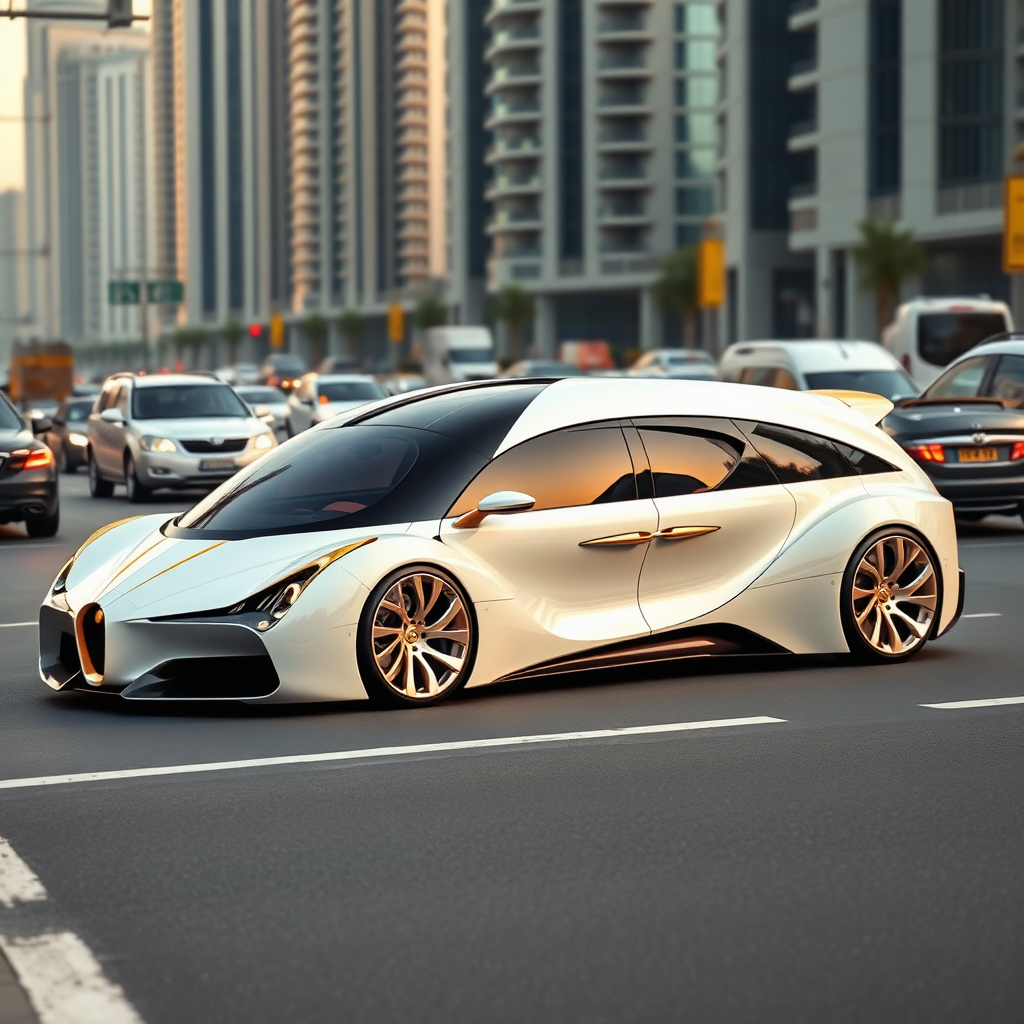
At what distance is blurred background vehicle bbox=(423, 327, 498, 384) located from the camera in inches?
2847

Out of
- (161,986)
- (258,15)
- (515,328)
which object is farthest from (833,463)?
(258,15)

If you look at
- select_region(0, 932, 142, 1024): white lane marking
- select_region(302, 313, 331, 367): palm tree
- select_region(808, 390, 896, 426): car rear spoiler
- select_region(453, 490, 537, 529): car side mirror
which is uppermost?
select_region(302, 313, 331, 367): palm tree

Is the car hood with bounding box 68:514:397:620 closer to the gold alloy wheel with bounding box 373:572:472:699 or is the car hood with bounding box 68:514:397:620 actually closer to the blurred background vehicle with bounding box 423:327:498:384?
the gold alloy wheel with bounding box 373:572:472:699

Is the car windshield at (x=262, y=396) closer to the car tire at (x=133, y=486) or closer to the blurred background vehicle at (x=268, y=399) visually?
the blurred background vehicle at (x=268, y=399)

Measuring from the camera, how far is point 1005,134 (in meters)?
70.7

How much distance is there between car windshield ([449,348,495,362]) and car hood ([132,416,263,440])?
4809cm

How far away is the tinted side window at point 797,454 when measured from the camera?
30.2 feet

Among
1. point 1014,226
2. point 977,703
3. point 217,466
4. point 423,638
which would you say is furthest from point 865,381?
point 1014,226

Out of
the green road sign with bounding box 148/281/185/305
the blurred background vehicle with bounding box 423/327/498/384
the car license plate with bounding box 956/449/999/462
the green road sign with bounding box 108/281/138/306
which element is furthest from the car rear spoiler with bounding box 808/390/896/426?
the green road sign with bounding box 148/281/185/305

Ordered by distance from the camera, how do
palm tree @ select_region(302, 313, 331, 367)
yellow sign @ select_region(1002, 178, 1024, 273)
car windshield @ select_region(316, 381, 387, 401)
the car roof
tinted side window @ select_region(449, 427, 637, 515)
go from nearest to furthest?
tinted side window @ select_region(449, 427, 637, 515), the car roof, car windshield @ select_region(316, 381, 387, 401), yellow sign @ select_region(1002, 178, 1024, 273), palm tree @ select_region(302, 313, 331, 367)

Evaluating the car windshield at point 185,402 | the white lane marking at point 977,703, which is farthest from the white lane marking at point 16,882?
the car windshield at point 185,402

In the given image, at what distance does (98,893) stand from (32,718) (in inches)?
120

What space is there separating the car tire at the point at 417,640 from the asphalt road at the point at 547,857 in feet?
0.39

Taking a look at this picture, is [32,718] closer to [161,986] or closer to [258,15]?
[161,986]
